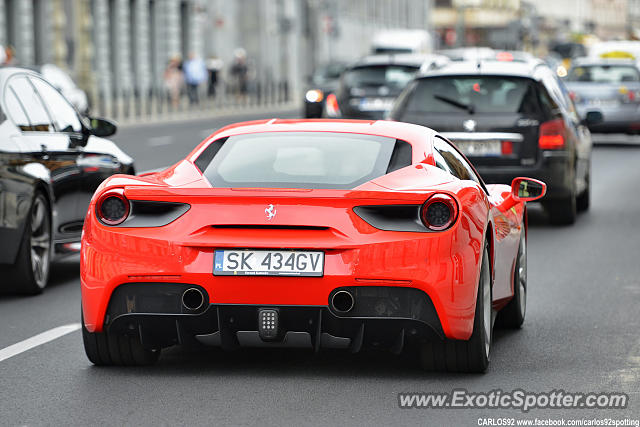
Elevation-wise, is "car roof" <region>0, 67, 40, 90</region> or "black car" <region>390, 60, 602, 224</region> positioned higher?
"car roof" <region>0, 67, 40, 90</region>

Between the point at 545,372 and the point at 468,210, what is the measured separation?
0.92 meters

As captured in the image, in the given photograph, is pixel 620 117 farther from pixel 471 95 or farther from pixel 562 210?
pixel 471 95

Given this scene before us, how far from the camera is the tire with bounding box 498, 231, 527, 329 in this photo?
28.1 ft

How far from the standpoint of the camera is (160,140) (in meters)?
32.0

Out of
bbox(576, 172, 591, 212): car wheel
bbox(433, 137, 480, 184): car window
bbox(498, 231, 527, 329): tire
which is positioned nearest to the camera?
bbox(433, 137, 480, 184): car window

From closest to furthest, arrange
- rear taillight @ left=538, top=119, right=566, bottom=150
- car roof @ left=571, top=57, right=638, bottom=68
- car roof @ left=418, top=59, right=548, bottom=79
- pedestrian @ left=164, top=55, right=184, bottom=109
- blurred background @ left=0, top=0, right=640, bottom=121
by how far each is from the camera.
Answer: rear taillight @ left=538, top=119, right=566, bottom=150, car roof @ left=418, top=59, right=548, bottom=79, car roof @ left=571, top=57, right=638, bottom=68, blurred background @ left=0, top=0, right=640, bottom=121, pedestrian @ left=164, top=55, right=184, bottom=109

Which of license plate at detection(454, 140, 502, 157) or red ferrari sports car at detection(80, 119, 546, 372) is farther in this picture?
license plate at detection(454, 140, 502, 157)

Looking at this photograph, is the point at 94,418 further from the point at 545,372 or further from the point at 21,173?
the point at 21,173

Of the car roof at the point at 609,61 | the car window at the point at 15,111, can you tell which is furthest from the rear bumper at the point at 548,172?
the car roof at the point at 609,61

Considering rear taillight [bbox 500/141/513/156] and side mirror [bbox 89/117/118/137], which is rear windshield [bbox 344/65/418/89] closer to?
rear taillight [bbox 500/141/513/156]

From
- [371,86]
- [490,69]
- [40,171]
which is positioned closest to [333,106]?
[371,86]

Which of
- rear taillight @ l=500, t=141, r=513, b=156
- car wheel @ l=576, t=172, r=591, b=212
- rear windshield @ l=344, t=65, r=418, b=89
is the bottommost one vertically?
car wheel @ l=576, t=172, r=591, b=212

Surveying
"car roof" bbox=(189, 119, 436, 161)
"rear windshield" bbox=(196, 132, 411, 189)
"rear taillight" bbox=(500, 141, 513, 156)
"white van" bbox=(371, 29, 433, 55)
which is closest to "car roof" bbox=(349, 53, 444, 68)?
"rear taillight" bbox=(500, 141, 513, 156)

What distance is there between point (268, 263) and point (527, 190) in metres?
2.20
